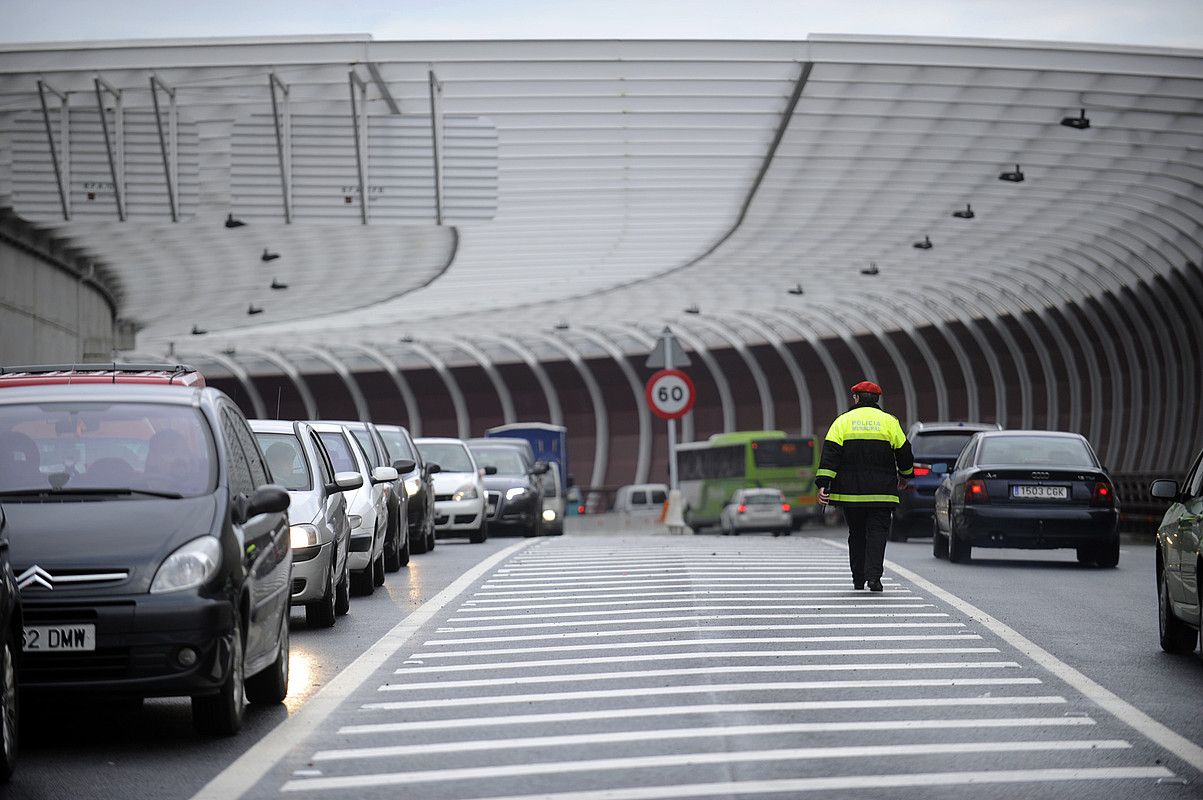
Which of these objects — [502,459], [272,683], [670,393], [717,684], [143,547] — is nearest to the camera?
[143,547]

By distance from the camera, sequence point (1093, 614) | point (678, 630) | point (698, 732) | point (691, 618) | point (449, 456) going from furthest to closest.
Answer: point (449, 456) → point (1093, 614) → point (691, 618) → point (678, 630) → point (698, 732)

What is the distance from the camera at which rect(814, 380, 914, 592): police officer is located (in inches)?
574

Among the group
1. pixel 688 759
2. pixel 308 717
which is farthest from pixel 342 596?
pixel 688 759

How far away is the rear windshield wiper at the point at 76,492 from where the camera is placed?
788 cm

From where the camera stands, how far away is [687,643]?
431 inches

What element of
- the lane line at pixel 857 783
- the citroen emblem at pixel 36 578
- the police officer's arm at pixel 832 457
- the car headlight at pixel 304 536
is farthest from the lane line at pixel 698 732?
the police officer's arm at pixel 832 457

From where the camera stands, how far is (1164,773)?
21.9ft

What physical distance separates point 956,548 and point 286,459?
8.38m

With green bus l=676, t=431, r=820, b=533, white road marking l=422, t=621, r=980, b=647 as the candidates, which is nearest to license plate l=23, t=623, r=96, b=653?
white road marking l=422, t=621, r=980, b=647

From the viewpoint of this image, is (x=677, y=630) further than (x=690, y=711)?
Yes

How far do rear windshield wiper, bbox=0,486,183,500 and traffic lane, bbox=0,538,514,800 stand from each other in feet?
3.44

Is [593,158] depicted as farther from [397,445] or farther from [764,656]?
[764,656]

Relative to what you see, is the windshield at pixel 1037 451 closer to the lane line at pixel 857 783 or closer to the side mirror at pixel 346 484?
the side mirror at pixel 346 484

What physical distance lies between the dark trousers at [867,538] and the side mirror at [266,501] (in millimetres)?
7034
